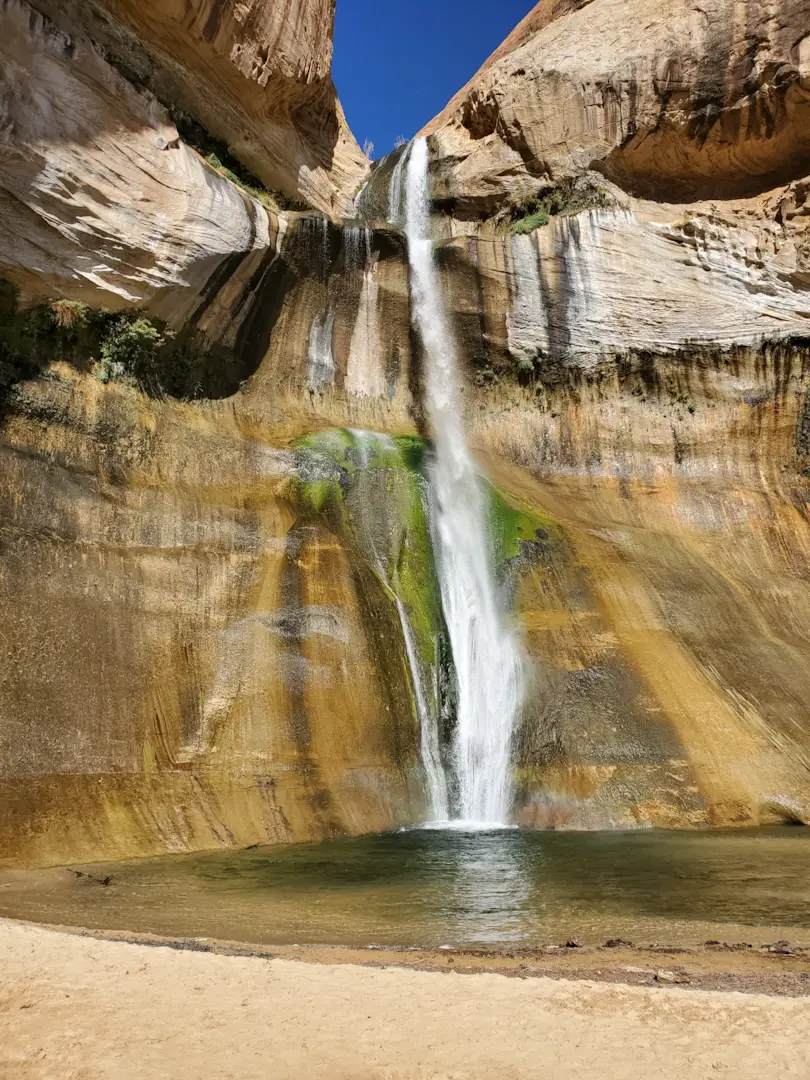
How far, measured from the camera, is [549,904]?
25.3ft

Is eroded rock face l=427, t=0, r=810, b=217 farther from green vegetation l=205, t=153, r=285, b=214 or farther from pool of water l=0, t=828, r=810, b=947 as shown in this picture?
pool of water l=0, t=828, r=810, b=947

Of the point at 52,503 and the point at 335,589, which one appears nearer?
the point at 52,503

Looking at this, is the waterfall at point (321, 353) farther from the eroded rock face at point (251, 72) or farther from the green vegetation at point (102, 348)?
the eroded rock face at point (251, 72)

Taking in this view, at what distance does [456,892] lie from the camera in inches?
324

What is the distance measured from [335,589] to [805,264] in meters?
14.1

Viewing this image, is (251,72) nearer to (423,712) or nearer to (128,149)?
(128,149)

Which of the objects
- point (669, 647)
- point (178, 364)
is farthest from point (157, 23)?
point (669, 647)

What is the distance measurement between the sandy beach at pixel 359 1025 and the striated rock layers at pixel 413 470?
20.7 ft

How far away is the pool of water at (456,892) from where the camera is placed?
6781 mm

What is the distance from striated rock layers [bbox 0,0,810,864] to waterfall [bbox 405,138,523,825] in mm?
338

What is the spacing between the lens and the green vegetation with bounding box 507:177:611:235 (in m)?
21.2

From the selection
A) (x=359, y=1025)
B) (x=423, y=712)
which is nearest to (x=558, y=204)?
(x=423, y=712)

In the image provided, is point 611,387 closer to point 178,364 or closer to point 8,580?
point 178,364

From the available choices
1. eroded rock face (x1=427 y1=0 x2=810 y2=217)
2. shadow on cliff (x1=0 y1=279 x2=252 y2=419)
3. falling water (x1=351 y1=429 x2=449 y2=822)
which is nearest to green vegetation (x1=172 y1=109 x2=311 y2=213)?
shadow on cliff (x1=0 y1=279 x2=252 y2=419)
